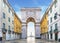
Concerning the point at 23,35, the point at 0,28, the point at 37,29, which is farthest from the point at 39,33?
the point at 0,28

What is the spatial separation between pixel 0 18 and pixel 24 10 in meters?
43.7

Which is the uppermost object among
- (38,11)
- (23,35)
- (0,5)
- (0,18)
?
(38,11)

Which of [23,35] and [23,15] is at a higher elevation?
[23,15]

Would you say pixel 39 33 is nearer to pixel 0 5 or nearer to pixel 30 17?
pixel 30 17

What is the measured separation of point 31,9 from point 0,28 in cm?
4406

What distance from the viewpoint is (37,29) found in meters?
72.1

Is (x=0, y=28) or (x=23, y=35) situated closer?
(x=0, y=28)

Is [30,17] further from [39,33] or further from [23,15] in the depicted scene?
[39,33]

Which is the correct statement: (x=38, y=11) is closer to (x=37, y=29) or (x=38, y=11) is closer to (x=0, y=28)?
(x=37, y=29)

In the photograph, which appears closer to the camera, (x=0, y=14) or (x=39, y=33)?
(x=0, y=14)

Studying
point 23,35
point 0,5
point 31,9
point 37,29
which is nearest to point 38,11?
point 31,9

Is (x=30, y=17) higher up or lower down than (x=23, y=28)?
higher up

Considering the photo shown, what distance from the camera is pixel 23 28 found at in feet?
237

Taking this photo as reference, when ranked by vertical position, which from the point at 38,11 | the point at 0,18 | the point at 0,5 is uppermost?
the point at 38,11
